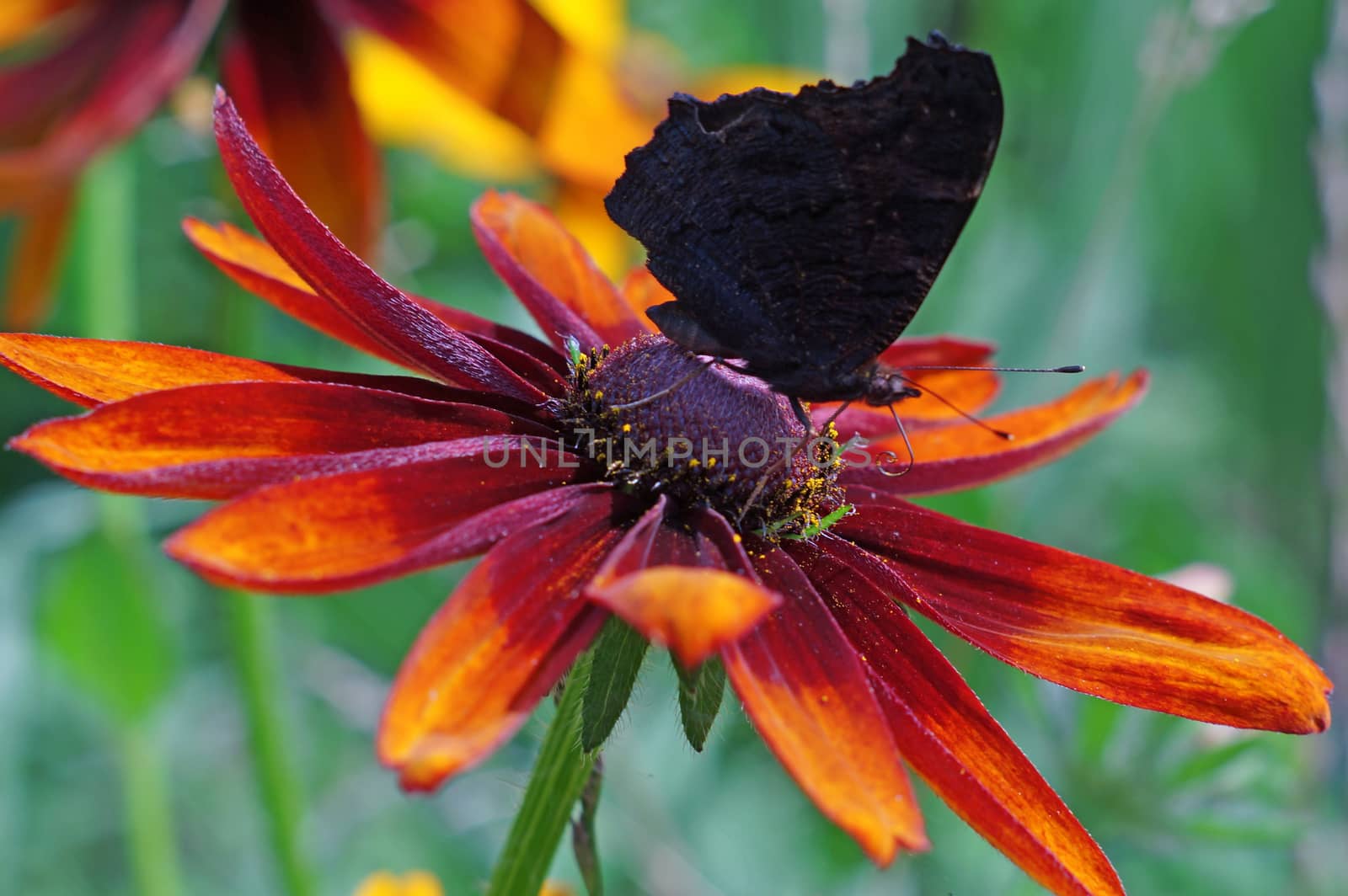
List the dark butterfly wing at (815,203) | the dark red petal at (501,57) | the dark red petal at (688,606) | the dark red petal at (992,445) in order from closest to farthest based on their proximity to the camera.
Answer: the dark red petal at (688,606)
the dark butterfly wing at (815,203)
the dark red petal at (992,445)
the dark red petal at (501,57)

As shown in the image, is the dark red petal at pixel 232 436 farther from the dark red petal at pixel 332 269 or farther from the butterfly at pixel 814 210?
the butterfly at pixel 814 210

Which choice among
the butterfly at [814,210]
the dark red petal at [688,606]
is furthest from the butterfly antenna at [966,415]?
the dark red petal at [688,606]

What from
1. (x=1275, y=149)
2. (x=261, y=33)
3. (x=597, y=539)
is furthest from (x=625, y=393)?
(x=1275, y=149)

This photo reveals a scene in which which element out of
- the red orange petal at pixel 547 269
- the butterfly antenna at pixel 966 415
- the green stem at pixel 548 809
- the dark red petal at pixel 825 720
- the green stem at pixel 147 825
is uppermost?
the butterfly antenna at pixel 966 415

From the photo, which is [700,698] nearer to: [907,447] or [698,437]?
[698,437]

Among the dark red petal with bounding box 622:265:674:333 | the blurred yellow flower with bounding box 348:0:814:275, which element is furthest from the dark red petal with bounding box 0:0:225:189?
the dark red petal with bounding box 622:265:674:333

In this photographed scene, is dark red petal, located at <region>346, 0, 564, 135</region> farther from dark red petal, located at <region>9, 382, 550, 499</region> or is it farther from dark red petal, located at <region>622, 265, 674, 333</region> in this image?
dark red petal, located at <region>9, 382, 550, 499</region>

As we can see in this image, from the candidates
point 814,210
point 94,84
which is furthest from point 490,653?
point 94,84
